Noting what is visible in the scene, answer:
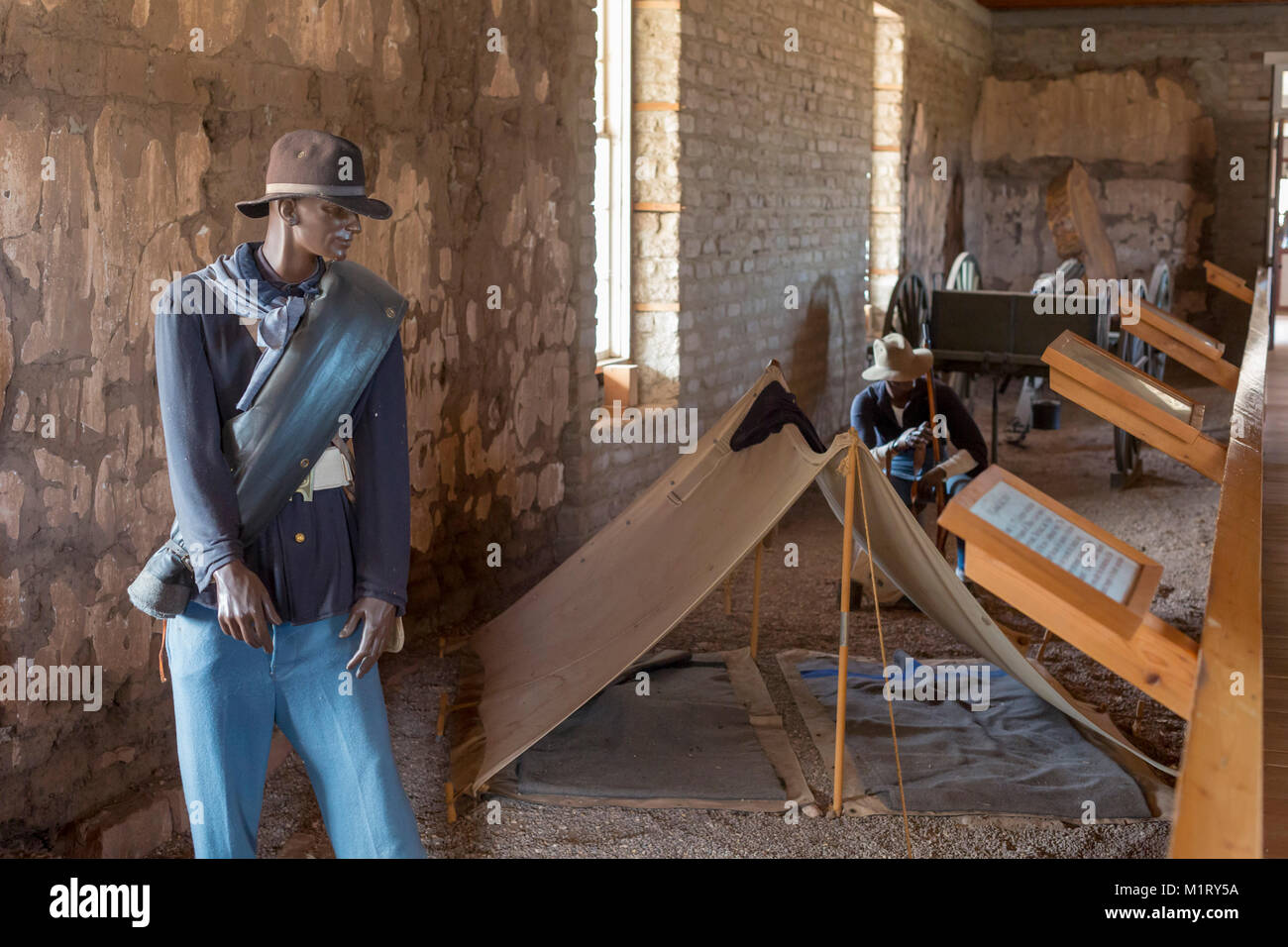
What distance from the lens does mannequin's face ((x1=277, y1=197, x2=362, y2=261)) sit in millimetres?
1938

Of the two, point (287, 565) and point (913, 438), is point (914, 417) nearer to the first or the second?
point (913, 438)

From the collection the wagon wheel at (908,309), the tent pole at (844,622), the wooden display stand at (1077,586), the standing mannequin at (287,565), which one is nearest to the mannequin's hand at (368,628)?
the standing mannequin at (287,565)

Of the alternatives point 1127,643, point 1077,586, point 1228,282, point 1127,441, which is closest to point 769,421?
point 1077,586

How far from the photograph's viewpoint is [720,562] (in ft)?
11.0

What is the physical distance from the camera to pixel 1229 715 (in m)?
1.76

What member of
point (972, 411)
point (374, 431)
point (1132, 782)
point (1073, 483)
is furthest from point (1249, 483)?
point (972, 411)

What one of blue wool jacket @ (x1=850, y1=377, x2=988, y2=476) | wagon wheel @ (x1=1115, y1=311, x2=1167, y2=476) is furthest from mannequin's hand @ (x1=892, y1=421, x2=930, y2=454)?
wagon wheel @ (x1=1115, y1=311, x2=1167, y2=476)

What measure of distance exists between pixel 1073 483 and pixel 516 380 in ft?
12.8

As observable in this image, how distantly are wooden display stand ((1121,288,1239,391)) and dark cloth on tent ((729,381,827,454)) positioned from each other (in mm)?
1984

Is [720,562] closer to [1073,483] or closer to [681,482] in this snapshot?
[681,482]

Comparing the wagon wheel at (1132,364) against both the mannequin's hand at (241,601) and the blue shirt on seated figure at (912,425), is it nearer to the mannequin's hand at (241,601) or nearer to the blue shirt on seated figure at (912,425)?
the blue shirt on seated figure at (912,425)

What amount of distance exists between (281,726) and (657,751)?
1.64 metres

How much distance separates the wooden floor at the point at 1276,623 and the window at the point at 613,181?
2.63 metres

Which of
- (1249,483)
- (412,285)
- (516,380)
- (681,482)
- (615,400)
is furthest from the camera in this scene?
Result: (615,400)
